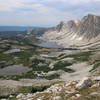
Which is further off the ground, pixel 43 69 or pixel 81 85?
pixel 81 85

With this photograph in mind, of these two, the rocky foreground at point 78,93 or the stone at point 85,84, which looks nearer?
the rocky foreground at point 78,93

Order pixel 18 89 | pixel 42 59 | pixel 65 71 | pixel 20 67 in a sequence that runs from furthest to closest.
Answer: pixel 42 59, pixel 20 67, pixel 65 71, pixel 18 89

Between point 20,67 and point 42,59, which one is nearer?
point 20,67

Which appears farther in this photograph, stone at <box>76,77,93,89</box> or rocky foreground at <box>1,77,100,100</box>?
stone at <box>76,77,93,89</box>

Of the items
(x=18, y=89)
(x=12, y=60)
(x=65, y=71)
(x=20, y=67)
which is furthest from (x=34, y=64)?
(x=18, y=89)

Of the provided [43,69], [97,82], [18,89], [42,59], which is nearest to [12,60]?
[42,59]

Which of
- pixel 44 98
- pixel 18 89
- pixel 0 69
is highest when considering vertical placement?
pixel 44 98

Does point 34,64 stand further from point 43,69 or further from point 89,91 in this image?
point 89,91

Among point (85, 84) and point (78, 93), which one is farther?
point (85, 84)

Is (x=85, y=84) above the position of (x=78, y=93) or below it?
above

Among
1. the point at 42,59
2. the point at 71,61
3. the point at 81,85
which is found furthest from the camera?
the point at 42,59
